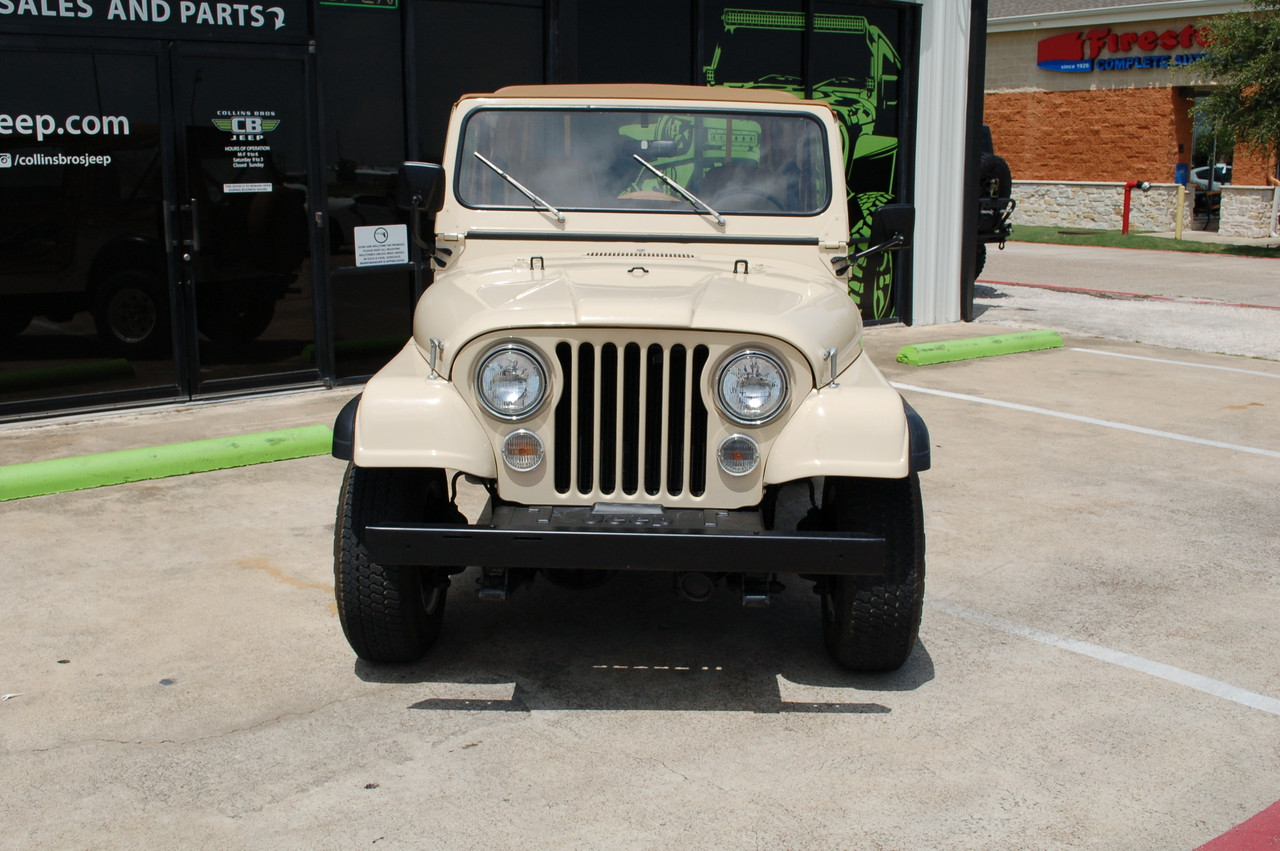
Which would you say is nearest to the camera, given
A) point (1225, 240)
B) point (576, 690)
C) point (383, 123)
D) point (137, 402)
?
point (576, 690)

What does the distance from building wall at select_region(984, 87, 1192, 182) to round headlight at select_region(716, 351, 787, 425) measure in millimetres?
25407

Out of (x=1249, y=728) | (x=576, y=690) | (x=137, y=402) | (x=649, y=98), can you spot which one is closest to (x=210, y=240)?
(x=137, y=402)

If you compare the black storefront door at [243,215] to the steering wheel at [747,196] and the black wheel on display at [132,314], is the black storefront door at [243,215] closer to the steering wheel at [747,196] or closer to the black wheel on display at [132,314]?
the black wheel on display at [132,314]

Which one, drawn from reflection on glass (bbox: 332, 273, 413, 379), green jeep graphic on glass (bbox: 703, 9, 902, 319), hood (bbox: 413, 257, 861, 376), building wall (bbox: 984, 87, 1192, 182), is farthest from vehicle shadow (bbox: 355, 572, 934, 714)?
building wall (bbox: 984, 87, 1192, 182)

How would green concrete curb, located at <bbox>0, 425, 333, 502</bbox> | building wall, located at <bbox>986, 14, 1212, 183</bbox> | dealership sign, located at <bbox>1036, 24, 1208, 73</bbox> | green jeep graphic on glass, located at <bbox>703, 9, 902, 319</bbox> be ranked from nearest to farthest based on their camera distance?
green concrete curb, located at <bbox>0, 425, 333, 502</bbox>, green jeep graphic on glass, located at <bbox>703, 9, 902, 319</bbox>, dealership sign, located at <bbox>1036, 24, 1208, 73</bbox>, building wall, located at <bbox>986, 14, 1212, 183</bbox>

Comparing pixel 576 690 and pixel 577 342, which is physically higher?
pixel 577 342

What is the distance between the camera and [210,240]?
27.3ft

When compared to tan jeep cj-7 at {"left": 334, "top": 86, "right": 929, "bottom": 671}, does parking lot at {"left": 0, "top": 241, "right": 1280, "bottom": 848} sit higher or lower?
lower

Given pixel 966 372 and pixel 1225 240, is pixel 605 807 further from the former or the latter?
pixel 1225 240

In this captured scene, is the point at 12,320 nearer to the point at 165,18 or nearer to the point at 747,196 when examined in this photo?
the point at 165,18

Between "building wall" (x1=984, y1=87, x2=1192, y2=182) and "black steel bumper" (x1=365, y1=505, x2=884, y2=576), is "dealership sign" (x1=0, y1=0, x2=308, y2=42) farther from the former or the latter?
"building wall" (x1=984, y1=87, x2=1192, y2=182)

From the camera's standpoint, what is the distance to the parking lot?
3330 millimetres

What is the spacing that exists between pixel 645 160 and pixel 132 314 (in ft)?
15.0

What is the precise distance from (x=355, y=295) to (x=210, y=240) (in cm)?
116
